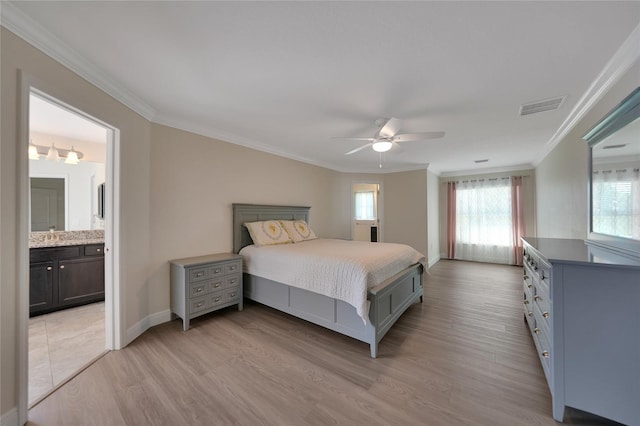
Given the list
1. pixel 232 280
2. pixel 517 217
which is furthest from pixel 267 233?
pixel 517 217

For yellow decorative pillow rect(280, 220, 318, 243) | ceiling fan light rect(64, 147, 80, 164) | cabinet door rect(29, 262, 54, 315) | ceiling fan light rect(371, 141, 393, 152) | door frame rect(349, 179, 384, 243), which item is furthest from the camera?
door frame rect(349, 179, 384, 243)

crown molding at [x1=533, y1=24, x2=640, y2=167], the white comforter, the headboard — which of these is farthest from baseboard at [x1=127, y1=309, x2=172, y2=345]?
crown molding at [x1=533, y1=24, x2=640, y2=167]

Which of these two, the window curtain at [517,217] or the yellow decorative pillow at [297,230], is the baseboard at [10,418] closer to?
the yellow decorative pillow at [297,230]

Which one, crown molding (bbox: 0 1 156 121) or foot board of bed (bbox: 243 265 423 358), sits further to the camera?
foot board of bed (bbox: 243 265 423 358)

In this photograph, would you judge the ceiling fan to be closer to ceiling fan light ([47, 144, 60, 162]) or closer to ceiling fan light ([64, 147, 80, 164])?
ceiling fan light ([64, 147, 80, 164])

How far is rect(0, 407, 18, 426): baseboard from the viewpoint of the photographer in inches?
53.1

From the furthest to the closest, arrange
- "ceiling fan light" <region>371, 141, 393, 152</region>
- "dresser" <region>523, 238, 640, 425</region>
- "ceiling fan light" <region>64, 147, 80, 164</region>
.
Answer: "ceiling fan light" <region>64, 147, 80, 164</region>
"ceiling fan light" <region>371, 141, 393, 152</region>
"dresser" <region>523, 238, 640, 425</region>

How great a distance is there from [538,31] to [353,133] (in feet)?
6.80

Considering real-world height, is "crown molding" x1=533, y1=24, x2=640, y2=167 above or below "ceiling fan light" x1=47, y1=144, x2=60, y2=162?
above

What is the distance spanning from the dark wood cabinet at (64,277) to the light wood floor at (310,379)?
1558mm

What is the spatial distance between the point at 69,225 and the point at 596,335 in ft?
19.4

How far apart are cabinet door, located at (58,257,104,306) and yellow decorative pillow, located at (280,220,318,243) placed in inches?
106

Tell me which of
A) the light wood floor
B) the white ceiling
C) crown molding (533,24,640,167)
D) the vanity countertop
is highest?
the white ceiling

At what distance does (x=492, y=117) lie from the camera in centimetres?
274
